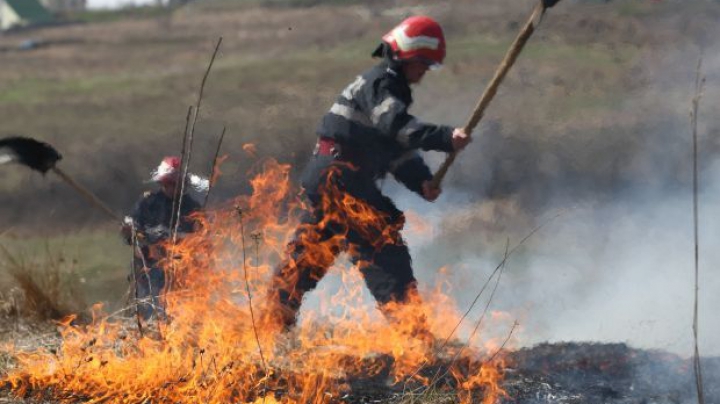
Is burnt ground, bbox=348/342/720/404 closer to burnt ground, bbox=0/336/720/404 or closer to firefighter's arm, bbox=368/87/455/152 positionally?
burnt ground, bbox=0/336/720/404

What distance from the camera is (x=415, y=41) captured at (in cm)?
620

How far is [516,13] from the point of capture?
15211 millimetres

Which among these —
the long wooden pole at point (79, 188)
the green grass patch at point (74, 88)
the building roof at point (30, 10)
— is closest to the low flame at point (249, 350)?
the long wooden pole at point (79, 188)

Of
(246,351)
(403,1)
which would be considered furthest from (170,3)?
(246,351)

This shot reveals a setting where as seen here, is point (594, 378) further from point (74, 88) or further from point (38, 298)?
point (74, 88)

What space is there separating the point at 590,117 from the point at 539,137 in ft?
2.14

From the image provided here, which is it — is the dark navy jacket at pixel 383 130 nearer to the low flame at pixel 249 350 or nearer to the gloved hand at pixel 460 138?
the gloved hand at pixel 460 138

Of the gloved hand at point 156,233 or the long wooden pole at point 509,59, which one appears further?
the gloved hand at point 156,233

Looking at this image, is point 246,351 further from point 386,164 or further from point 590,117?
point 590,117

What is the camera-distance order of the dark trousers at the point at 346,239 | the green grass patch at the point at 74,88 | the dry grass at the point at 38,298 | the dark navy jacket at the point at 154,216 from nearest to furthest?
1. the dark trousers at the point at 346,239
2. the dry grass at the point at 38,298
3. the dark navy jacket at the point at 154,216
4. the green grass patch at the point at 74,88

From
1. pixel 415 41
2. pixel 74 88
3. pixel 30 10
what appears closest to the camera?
pixel 415 41

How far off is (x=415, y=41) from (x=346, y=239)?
47.8 inches

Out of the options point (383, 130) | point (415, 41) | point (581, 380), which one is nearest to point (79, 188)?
point (383, 130)

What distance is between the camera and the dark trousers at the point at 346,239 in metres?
6.30
